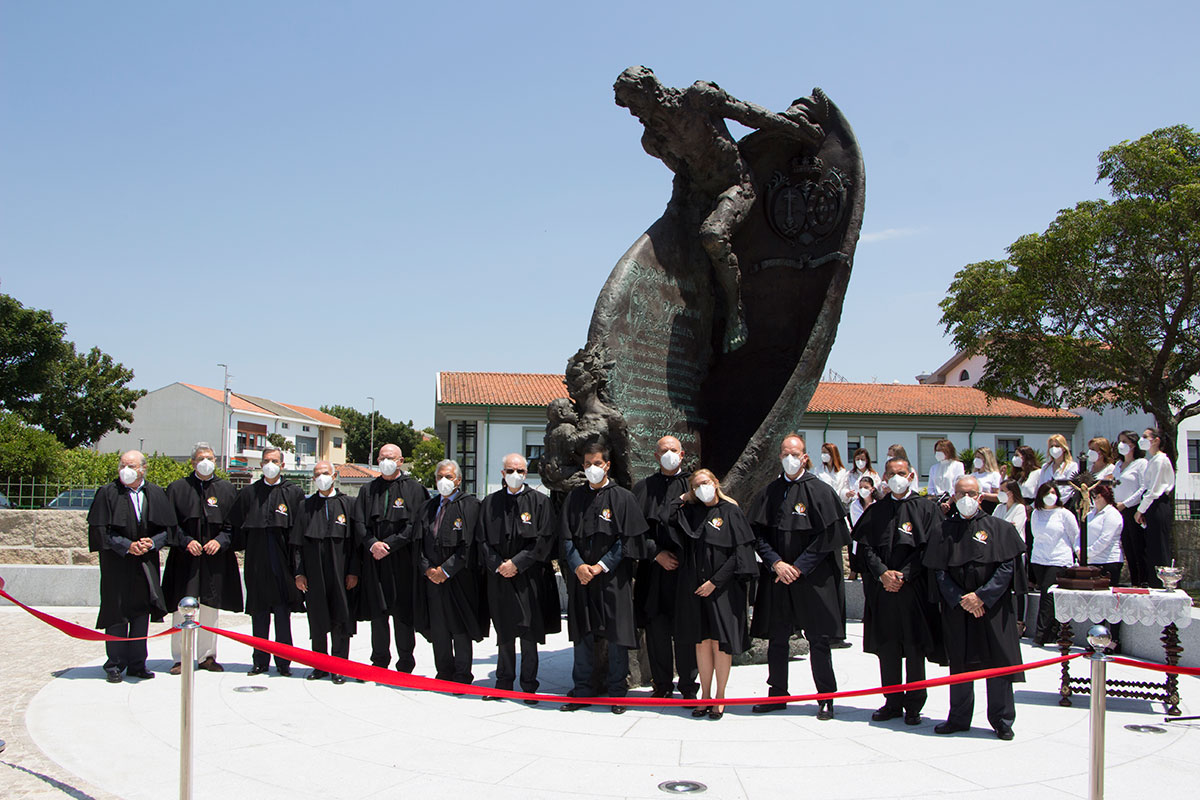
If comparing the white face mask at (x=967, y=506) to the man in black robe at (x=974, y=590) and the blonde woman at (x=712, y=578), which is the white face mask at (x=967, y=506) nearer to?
the man in black robe at (x=974, y=590)

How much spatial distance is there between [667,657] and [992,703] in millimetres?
2008

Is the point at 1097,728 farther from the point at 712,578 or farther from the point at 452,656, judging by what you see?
the point at 452,656

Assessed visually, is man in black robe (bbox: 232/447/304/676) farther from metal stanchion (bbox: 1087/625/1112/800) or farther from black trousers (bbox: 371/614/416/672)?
metal stanchion (bbox: 1087/625/1112/800)

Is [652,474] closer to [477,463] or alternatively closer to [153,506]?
[153,506]

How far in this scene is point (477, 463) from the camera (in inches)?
1277

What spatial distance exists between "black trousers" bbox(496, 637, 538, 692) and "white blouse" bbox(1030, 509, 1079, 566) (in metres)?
4.90

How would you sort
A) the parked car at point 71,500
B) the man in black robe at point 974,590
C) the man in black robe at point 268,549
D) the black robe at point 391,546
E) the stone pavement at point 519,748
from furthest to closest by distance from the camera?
1. the parked car at point 71,500
2. the man in black robe at point 268,549
3. the black robe at point 391,546
4. the man in black robe at point 974,590
5. the stone pavement at point 519,748

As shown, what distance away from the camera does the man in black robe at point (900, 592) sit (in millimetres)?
→ 5812

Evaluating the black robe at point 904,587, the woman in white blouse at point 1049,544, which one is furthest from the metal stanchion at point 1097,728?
the woman in white blouse at point 1049,544

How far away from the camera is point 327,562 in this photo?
24.2 feet

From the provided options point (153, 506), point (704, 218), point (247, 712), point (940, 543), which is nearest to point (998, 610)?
point (940, 543)

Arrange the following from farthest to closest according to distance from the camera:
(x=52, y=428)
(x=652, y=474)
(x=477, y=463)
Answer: (x=52, y=428)
(x=477, y=463)
(x=652, y=474)

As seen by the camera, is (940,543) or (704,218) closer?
(940,543)

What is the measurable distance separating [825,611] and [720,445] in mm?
2296
